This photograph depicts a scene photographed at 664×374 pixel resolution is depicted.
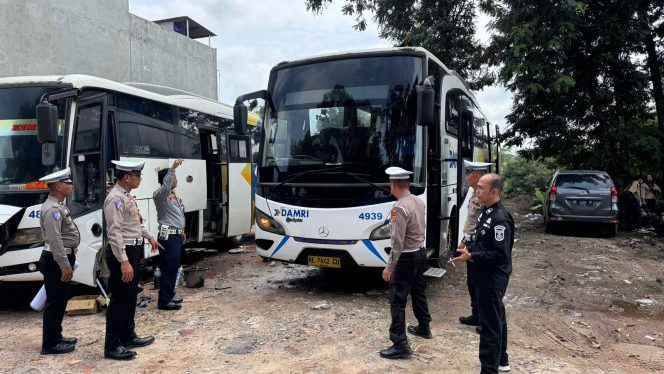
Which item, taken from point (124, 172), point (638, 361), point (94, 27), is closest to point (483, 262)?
point (638, 361)

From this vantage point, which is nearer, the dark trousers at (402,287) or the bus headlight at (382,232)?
the dark trousers at (402,287)

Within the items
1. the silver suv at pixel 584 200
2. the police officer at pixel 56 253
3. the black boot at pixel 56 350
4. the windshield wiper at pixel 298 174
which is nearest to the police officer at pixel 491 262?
the windshield wiper at pixel 298 174

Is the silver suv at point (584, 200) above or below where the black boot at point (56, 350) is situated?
above

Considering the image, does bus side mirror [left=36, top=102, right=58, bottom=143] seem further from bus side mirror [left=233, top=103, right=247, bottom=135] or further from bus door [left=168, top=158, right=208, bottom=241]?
bus door [left=168, top=158, right=208, bottom=241]

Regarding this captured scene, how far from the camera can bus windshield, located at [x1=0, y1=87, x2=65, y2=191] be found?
5.76 meters

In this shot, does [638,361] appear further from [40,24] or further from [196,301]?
[40,24]

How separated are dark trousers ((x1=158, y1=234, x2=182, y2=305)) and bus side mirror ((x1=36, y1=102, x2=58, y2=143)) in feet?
5.72

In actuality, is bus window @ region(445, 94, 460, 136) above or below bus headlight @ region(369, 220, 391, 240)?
above

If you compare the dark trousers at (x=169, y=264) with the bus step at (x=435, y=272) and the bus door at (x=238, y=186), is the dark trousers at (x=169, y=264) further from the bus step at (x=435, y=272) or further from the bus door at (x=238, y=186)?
the bus door at (x=238, y=186)

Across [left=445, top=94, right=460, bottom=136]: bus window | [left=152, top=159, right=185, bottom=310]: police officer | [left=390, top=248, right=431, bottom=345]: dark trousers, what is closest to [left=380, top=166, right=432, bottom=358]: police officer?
[left=390, top=248, right=431, bottom=345]: dark trousers

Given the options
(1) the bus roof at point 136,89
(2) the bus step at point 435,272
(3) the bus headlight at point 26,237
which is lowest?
(2) the bus step at point 435,272

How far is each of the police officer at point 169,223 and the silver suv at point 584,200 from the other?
1014 cm

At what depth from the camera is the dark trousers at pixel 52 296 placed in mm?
4449

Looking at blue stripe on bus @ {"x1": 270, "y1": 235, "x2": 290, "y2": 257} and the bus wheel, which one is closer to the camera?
blue stripe on bus @ {"x1": 270, "y1": 235, "x2": 290, "y2": 257}
